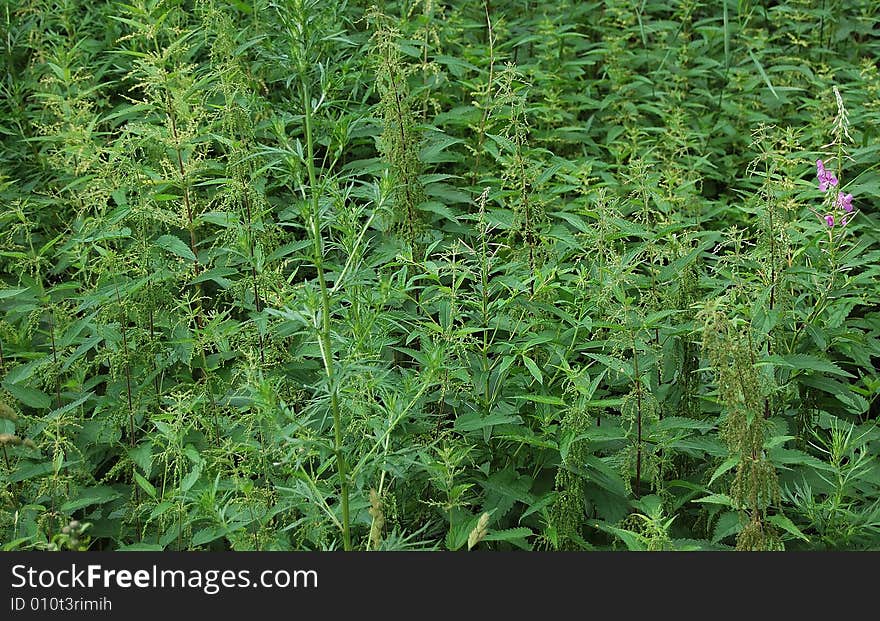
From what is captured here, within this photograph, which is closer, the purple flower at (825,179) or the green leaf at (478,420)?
the green leaf at (478,420)

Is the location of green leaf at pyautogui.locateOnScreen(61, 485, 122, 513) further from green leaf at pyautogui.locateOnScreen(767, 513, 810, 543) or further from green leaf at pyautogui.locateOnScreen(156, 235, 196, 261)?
green leaf at pyautogui.locateOnScreen(767, 513, 810, 543)

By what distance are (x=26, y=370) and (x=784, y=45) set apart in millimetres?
4486

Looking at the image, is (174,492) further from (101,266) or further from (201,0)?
(201,0)

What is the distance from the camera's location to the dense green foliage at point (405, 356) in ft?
9.32

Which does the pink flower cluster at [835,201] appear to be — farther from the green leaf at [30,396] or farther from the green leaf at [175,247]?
the green leaf at [30,396]

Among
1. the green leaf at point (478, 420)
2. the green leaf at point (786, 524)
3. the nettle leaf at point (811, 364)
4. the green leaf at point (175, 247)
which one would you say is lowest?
the green leaf at point (786, 524)

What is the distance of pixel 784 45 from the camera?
5.94 metres

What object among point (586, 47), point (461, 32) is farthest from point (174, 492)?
point (586, 47)

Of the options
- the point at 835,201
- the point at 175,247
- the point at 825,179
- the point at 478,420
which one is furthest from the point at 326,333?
the point at 825,179

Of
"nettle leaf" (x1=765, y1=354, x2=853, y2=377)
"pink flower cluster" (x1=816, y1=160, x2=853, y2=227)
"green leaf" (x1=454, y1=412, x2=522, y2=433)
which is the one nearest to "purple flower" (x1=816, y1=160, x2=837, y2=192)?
"pink flower cluster" (x1=816, y1=160, x2=853, y2=227)

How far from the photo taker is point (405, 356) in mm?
3805

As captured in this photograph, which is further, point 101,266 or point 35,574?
point 101,266

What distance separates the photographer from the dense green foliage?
2842 mm

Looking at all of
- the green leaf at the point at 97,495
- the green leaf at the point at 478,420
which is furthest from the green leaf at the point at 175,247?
the green leaf at the point at 478,420
